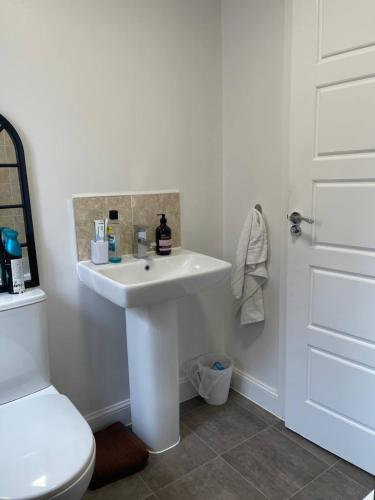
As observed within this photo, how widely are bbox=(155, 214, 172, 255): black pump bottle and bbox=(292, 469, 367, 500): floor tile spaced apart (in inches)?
47.2

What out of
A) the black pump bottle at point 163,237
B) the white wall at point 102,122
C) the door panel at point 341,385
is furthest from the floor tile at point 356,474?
the black pump bottle at point 163,237

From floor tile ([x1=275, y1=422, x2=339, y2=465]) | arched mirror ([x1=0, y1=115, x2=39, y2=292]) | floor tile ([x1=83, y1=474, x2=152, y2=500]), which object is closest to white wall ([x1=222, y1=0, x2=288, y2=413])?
floor tile ([x1=275, y1=422, x2=339, y2=465])

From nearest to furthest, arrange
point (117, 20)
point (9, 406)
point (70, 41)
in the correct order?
point (9, 406), point (70, 41), point (117, 20)

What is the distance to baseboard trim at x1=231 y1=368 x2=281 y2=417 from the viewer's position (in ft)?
6.84

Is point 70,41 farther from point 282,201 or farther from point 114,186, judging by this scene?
point 282,201

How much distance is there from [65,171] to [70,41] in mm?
541

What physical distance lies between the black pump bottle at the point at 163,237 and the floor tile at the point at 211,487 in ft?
3.32

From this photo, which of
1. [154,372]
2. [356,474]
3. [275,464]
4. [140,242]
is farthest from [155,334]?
[356,474]

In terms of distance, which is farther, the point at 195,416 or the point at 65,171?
the point at 195,416

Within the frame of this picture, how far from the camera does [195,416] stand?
2115 mm

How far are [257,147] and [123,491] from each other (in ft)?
5.57

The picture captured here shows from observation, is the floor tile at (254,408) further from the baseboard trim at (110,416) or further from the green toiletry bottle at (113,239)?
the green toiletry bottle at (113,239)

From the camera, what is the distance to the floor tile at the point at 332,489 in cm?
156

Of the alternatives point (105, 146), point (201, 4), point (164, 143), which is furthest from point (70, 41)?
point (201, 4)
